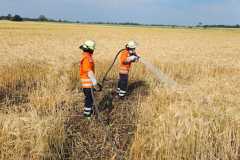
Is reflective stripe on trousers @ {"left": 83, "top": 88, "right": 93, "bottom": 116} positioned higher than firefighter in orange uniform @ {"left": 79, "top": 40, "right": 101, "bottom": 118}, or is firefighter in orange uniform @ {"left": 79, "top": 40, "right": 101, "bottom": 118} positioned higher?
firefighter in orange uniform @ {"left": 79, "top": 40, "right": 101, "bottom": 118}


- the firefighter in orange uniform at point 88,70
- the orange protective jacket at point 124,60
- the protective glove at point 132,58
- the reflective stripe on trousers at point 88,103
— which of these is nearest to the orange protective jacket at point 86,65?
the firefighter in orange uniform at point 88,70

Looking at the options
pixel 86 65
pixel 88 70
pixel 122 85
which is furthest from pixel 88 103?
pixel 122 85

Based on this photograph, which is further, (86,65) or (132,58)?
(132,58)

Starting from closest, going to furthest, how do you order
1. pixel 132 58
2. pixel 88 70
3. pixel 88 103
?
pixel 88 70 → pixel 88 103 → pixel 132 58

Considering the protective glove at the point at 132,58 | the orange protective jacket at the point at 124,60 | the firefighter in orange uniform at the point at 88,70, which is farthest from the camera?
the orange protective jacket at the point at 124,60

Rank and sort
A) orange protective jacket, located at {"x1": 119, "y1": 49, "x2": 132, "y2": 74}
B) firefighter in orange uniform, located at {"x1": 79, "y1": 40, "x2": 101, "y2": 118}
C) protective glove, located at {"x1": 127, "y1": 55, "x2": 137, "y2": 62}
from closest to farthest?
1. firefighter in orange uniform, located at {"x1": 79, "y1": 40, "x2": 101, "y2": 118}
2. protective glove, located at {"x1": 127, "y1": 55, "x2": 137, "y2": 62}
3. orange protective jacket, located at {"x1": 119, "y1": 49, "x2": 132, "y2": 74}

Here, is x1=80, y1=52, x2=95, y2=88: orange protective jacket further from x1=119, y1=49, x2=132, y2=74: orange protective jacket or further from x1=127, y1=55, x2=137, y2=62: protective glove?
x1=119, y1=49, x2=132, y2=74: orange protective jacket

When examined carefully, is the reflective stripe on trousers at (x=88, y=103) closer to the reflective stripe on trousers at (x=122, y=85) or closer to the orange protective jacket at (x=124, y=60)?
the reflective stripe on trousers at (x=122, y=85)

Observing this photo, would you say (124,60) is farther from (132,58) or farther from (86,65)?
(86,65)

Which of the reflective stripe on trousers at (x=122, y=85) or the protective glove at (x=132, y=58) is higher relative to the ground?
the protective glove at (x=132, y=58)

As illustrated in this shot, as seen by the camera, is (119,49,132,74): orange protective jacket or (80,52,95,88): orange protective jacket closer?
(80,52,95,88): orange protective jacket

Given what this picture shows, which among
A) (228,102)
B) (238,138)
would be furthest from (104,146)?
(228,102)

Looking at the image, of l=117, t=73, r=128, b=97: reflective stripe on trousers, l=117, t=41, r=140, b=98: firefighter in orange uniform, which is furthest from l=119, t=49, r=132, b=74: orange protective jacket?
l=117, t=73, r=128, b=97: reflective stripe on trousers

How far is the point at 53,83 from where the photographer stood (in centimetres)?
946
